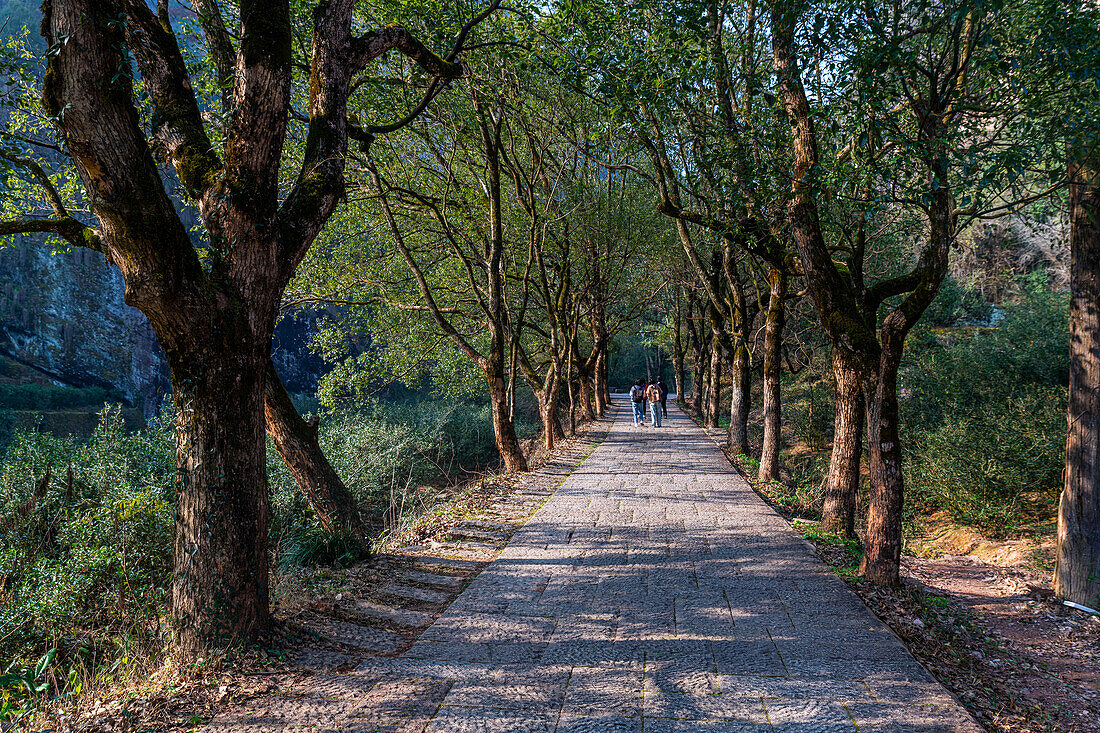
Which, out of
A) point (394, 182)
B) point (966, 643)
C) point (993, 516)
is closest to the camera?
point (966, 643)

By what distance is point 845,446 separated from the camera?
22.5 feet

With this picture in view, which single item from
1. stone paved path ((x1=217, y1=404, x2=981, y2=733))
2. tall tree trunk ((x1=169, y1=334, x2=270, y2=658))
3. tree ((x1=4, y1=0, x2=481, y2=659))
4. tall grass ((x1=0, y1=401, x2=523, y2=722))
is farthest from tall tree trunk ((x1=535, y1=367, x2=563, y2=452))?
tall tree trunk ((x1=169, y1=334, x2=270, y2=658))

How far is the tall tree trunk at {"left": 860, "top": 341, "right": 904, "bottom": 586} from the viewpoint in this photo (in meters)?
4.88

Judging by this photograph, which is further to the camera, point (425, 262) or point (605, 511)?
point (425, 262)

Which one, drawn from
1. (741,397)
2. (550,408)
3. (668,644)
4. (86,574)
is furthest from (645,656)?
(741,397)

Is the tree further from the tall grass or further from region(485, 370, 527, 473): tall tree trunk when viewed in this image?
region(485, 370, 527, 473): tall tree trunk

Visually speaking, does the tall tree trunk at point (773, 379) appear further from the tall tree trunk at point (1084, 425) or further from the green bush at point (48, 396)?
the green bush at point (48, 396)

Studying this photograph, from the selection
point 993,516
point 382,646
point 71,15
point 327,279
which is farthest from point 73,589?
point 993,516

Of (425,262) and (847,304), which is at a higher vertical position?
(425,262)

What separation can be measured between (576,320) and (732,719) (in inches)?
578

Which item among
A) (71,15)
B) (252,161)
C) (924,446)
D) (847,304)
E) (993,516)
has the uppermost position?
(71,15)

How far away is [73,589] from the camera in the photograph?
4.68m

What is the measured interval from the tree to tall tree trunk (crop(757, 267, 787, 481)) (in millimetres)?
8343

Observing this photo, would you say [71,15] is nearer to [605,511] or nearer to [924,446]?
[605,511]
